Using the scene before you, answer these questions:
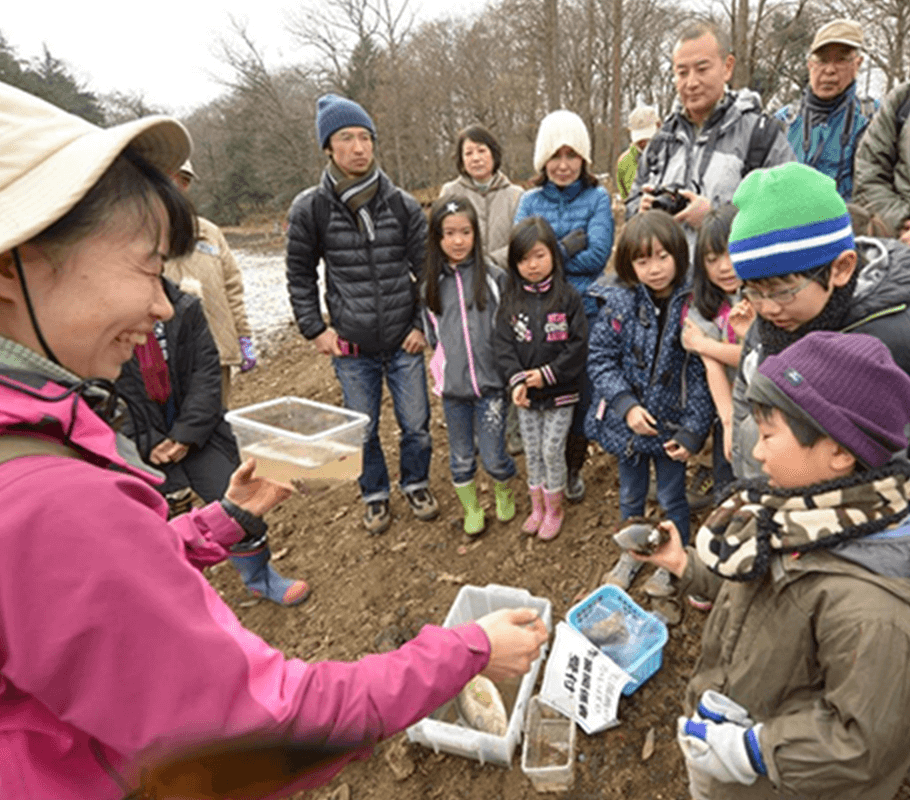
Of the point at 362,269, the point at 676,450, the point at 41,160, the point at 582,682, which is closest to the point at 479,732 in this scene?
the point at 582,682

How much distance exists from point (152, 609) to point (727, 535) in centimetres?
130

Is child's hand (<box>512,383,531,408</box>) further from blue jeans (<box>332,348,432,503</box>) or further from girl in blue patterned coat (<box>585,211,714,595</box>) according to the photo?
blue jeans (<box>332,348,432,503</box>)

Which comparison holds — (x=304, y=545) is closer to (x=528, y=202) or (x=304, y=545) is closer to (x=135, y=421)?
(x=135, y=421)

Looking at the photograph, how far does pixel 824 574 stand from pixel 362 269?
296 centimetres

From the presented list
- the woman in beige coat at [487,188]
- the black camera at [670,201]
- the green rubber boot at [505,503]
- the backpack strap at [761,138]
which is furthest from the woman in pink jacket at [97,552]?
the woman in beige coat at [487,188]

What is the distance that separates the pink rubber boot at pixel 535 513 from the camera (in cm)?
366

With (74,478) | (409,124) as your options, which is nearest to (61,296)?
(74,478)

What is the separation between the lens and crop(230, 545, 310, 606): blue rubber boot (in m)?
3.52

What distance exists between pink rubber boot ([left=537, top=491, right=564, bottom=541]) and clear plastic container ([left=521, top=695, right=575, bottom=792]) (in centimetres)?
121

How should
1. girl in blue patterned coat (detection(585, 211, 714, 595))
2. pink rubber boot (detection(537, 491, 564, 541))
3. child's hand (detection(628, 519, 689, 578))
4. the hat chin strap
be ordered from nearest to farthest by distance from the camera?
the hat chin strap → child's hand (detection(628, 519, 689, 578)) → girl in blue patterned coat (detection(585, 211, 714, 595)) → pink rubber boot (detection(537, 491, 564, 541))

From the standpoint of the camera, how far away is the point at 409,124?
28.7 meters

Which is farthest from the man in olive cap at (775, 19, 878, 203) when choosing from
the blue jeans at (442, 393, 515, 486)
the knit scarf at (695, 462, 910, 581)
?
the knit scarf at (695, 462, 910, 581)

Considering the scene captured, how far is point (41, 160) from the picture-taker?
0.86 meters

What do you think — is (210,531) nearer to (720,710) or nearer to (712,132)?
(720,710)
